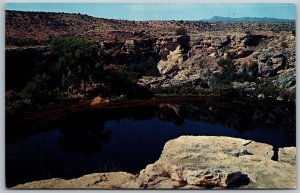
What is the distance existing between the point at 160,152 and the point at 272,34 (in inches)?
101

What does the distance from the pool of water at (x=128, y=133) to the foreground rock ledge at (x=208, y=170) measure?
12 cm

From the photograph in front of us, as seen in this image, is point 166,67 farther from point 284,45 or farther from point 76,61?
point 284,45

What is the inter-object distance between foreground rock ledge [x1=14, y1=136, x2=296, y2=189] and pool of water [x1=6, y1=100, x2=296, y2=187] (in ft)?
0.39

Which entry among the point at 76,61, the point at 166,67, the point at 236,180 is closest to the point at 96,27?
the point at 76,61

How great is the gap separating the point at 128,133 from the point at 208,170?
4.56ft

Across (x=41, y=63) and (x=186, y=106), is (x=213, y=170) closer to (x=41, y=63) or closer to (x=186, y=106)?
(x=186, y=106)

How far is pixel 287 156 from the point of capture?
23.3 feet

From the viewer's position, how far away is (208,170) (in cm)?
680

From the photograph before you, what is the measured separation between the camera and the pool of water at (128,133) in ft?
23.5

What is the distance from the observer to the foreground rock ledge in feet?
22.4

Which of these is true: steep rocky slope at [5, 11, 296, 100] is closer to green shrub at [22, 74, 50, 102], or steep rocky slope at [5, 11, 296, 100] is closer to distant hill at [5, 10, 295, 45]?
distant hill at [5, 10, 295, 45]

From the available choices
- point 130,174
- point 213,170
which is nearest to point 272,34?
point 213,170

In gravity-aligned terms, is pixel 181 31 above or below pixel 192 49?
above

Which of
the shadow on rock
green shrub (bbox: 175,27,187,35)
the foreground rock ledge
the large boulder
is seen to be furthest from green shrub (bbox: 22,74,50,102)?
the shadow on rock
